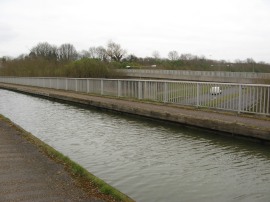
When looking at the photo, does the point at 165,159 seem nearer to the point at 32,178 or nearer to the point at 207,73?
the point at 32,178

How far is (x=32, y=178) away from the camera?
565cm

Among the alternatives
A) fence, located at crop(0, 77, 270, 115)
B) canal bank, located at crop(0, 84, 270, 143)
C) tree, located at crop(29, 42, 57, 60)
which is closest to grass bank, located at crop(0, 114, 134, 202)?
canal bank, located at crop(0, 84, 270, 143)

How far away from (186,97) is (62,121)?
5475 millimetres

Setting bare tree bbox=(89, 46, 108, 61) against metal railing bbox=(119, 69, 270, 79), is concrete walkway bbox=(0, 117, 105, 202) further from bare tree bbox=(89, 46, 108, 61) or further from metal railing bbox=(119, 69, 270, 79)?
bare tree bbox=(89, 46, 108, 61)

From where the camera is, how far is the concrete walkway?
191 inches

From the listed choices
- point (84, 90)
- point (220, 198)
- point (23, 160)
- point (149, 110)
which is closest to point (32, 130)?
point (149, 110)

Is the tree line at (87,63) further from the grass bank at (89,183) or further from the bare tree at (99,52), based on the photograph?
the grass bank at (89,183)

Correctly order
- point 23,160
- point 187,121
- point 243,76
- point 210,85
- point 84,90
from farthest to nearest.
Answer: point 243,76
point 84,90
point 210,85
point 187,121
point 23,160

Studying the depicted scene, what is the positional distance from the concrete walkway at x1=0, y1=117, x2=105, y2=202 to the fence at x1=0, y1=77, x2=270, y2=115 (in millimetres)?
7672

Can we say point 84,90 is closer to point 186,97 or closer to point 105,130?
point 186,97

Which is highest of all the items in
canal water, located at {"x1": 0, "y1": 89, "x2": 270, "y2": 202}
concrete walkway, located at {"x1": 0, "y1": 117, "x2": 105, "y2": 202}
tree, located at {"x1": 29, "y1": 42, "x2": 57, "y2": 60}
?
tree, located at {"x1": 29, "y1": 42, "x2": 57, "y2": 60}

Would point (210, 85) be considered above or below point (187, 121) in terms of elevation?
above

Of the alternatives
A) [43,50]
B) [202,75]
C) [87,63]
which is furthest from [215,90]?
[43,50]

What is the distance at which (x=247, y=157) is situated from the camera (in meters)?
8.46
